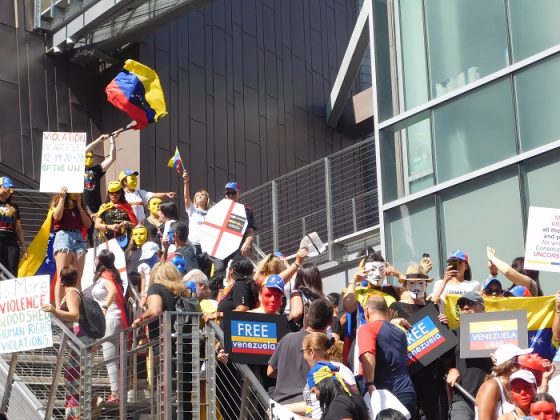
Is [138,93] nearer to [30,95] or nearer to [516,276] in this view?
[30,95]

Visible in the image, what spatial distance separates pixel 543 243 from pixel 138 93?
30.9ft

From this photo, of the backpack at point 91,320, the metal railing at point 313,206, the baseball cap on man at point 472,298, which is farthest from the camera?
the metal railing at point 313,206

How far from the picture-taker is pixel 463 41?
18.1 metres

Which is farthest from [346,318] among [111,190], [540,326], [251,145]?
[251,145]

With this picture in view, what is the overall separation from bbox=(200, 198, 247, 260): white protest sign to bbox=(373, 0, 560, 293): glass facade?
90.8 inches

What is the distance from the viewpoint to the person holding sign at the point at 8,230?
16.7 metres

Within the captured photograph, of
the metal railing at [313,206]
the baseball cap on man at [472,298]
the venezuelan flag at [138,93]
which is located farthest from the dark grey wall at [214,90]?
the baseball cap on man at [472,298]

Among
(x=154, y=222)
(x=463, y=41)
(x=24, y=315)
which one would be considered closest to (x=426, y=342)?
(x=24, y=315)

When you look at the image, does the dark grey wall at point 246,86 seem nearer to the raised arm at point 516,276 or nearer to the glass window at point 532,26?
the glass window at point 532,26

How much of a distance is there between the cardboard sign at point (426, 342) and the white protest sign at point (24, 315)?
359 centimetres

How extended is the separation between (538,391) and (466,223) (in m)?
6.74

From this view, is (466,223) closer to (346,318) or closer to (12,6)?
(346,318)

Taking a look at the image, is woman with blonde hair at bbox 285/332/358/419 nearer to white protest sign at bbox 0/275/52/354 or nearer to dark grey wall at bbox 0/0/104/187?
white protest sign at bbox 0/275/52/354

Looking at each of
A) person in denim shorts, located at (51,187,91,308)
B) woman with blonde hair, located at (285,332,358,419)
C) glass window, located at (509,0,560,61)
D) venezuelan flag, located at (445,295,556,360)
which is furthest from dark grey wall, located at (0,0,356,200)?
woman with blonde hair, located at (285,332,358,419)
